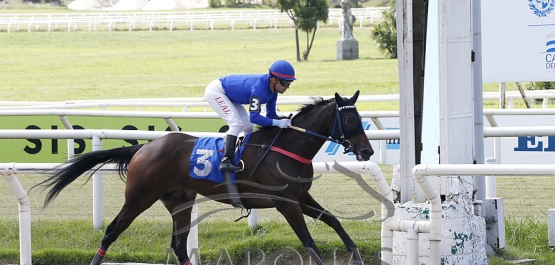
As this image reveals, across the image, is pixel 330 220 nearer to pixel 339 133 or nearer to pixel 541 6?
pixel 339 133

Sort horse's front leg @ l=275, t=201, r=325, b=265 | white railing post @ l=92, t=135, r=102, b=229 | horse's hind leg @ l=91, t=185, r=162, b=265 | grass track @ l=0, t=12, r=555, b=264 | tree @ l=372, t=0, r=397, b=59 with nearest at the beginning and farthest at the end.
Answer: horse's front leg @ l=275, t=201, r=325, b=265
horse's hind leg @ l=91, t=185, r=162, b=265
grass track @ l=0, t=12, r=555, b=264
white railing post @ l=92, t=135, r=102, b=229
tree @ l=372, t=0, r=397, b=59

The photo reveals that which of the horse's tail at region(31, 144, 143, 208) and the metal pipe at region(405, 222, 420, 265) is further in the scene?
the horse's tail at region(31, 144, 143, 208)

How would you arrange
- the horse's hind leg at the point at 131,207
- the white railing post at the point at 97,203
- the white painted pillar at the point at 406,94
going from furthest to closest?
the white railing post at the point at 97,203, the horse's hind leg at the point at 131,207, the white painted pillar at the point at 406,94

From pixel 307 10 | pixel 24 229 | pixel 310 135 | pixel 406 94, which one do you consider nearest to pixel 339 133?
pixel 310 135

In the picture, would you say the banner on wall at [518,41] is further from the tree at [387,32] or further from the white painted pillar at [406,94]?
the tree at [387,32]

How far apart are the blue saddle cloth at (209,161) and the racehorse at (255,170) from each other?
33mm

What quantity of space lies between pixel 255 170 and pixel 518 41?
5.22 meters

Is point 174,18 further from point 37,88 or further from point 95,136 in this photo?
point 95,136

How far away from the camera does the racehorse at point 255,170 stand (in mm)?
4738

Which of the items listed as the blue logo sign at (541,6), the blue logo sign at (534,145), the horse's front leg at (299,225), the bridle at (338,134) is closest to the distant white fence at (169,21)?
the blue logo sign at (541,6)

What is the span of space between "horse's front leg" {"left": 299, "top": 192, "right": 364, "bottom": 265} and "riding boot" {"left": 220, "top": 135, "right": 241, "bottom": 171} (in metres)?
0.45

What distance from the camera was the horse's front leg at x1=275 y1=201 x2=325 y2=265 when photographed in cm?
454

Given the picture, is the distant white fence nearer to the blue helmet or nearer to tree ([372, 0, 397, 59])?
tree ([372, 0, 397, 59])

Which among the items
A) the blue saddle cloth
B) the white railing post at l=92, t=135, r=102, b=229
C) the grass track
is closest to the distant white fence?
the grass track
